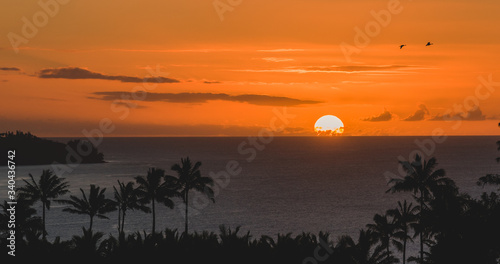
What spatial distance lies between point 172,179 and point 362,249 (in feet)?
113

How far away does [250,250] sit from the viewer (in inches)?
2496

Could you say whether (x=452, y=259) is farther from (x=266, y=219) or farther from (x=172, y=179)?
(x=266, y=219)

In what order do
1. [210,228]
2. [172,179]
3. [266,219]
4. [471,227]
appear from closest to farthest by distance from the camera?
[471,227] < [172,179] < [210,228] < [266,219]

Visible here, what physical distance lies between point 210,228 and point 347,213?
45.3m

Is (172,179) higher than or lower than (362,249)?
higher

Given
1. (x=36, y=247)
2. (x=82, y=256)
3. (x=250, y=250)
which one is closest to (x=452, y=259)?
(x=250, y=250)

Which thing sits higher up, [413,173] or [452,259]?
[413,173]

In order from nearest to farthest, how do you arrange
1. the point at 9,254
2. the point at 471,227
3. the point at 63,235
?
the point at 471,227, the point at 9,254, the point at 63,235

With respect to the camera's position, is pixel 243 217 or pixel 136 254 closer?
pixel 136 254

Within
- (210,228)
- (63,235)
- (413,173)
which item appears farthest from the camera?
(210,228)

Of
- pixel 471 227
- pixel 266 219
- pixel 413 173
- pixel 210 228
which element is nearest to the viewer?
pixel 471 227

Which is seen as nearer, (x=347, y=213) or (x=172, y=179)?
(x=172, y=179)

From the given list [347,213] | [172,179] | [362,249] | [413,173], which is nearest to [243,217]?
[347,213]

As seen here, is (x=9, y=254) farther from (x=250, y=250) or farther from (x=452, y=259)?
(x=452, y=259)
